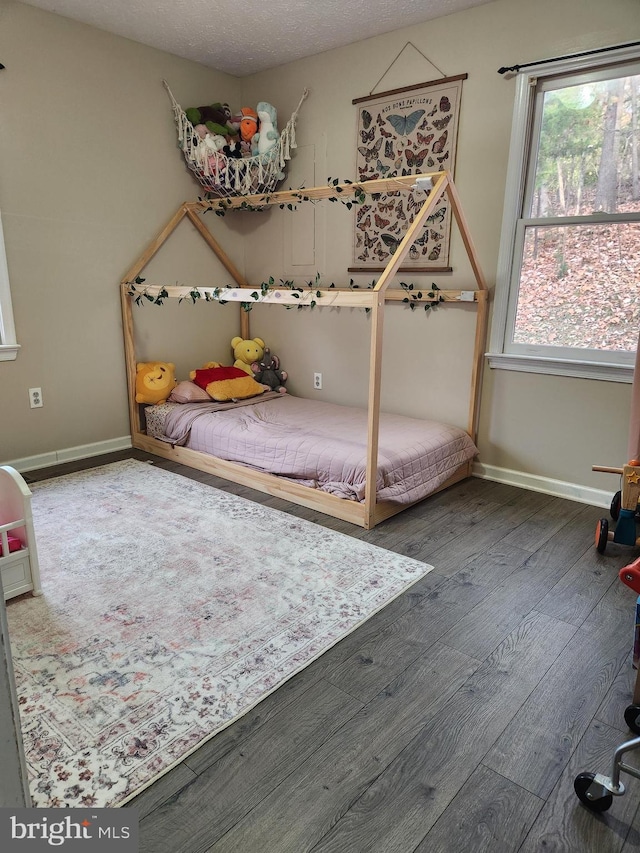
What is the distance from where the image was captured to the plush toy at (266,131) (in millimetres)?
3658

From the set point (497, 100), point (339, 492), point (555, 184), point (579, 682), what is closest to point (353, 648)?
point (579, 682)

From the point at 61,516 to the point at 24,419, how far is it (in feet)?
2.99

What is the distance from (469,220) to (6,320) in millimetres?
2655

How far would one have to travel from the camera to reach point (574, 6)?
2641 mm

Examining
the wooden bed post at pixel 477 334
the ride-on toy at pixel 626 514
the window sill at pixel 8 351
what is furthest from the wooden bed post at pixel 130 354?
the ride-on toy at pixel 626 514

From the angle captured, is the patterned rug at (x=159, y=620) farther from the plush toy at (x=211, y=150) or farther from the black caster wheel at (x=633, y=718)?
the plush toy at (x=211, y=150)

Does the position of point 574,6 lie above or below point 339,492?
above

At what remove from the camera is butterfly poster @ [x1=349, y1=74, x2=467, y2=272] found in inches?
124

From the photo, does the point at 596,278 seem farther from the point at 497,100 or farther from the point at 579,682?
the point at 579,682

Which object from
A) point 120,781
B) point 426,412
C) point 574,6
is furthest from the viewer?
point 426,412

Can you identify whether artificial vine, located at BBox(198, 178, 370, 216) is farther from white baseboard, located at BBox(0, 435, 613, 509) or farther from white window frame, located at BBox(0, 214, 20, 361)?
white baseboard, located at BBox(0, 435, 613, 509)

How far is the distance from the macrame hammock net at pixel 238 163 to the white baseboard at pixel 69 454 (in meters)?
1.83

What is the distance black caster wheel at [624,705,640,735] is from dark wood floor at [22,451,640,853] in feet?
0.07

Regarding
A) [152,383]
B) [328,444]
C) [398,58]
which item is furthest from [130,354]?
[398,58]
